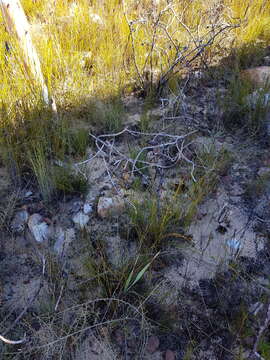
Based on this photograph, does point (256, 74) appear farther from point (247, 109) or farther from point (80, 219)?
point (80, 219)

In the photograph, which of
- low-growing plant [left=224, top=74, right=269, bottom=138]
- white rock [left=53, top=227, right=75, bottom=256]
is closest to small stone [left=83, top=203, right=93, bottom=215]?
white rock [left=53, top=227, right=75, bottom=256]

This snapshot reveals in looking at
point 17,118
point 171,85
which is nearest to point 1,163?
point 17,118

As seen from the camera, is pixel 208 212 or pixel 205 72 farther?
pixel 205 72

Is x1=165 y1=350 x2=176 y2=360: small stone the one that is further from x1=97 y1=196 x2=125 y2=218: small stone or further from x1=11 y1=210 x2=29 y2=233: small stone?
x1=11 y1=210 x2=29 y2=233: small stone

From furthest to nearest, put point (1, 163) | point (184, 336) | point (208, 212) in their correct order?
point (1, 163) < point (208, 212) < point (184, 336)

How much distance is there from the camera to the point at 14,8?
79.0 inches

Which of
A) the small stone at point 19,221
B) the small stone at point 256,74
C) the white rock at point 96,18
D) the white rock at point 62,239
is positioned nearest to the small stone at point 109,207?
the white rock at point 62,239

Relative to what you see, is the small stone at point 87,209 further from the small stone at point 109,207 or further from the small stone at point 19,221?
the small stone at point 19,221

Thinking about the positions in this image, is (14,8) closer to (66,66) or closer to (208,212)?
(66,66)

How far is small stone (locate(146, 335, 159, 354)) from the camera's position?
1338 mm

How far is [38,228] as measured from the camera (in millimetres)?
1738

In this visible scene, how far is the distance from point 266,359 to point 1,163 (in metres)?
1.95

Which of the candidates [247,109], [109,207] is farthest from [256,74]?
[109,207]

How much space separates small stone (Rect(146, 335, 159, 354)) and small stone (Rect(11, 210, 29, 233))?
942mm
